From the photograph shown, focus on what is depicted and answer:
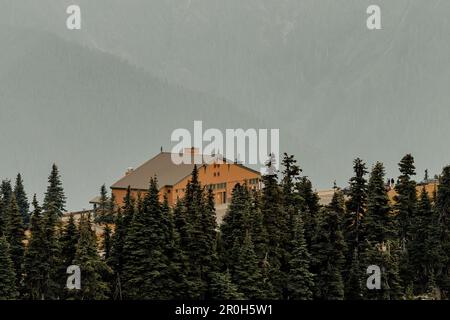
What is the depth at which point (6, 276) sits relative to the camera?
4531 centimetres

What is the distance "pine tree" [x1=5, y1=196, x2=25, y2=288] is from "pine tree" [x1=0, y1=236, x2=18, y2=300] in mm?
3542

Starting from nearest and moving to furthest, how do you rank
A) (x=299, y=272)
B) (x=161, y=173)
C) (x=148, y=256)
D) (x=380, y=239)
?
(x=148, y=256) < (x=299, y=272) < (x=380, y=239) < (x=161, y=173)

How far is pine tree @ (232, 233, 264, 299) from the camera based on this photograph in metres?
48.5

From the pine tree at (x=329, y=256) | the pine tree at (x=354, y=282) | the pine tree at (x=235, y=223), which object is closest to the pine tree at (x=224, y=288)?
the pine tree at (x=235, y=223)

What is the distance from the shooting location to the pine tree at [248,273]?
48.5m

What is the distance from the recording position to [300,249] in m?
50.4

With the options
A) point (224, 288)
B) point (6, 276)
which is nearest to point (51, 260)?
point (6, 276)

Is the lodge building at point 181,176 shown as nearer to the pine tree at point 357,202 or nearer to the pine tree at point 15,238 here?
the pine tree at point 357,202

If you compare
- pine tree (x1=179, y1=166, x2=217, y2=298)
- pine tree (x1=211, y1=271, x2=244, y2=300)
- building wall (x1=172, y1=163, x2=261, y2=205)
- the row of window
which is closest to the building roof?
building wall (x1=172, y1=163, x2=261, y2=205)

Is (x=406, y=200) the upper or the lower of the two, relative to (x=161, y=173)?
lower

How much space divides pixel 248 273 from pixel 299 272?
377cm

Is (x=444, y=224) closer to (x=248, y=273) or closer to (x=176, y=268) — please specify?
(x=248, y=273)
